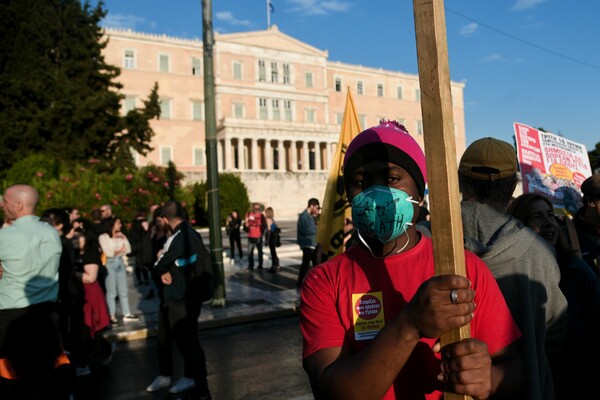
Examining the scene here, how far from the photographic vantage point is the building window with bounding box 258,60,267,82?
186ft

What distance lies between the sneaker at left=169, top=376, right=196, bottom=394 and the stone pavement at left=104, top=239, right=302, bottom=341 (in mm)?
2652

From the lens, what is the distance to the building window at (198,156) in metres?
54.4

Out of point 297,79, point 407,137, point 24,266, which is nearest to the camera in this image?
point 407,137

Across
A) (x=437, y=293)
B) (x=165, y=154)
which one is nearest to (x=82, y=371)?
(x=437, y=293)

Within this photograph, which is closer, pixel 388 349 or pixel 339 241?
pixel 388 349

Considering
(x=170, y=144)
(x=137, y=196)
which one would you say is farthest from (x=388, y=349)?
(x=170, y=144)

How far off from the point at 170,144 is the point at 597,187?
2080 inches

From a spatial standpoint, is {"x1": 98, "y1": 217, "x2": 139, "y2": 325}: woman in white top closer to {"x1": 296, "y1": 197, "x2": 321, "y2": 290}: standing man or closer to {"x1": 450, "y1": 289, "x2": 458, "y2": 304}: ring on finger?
{"x1": 296, "y1": 197, "x2": 321, "y2": 290}: standing man

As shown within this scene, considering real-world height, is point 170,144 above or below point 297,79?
below

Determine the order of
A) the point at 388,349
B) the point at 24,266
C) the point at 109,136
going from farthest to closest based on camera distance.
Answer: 1. the point at 109,136
2. the point at 24,266
3. the point at 388,349

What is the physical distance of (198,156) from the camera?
54688 millimetres

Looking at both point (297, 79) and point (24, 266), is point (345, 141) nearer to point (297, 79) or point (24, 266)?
point (24, 266)

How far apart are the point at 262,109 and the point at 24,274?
5517 cm

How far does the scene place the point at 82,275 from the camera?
5.79 metres
